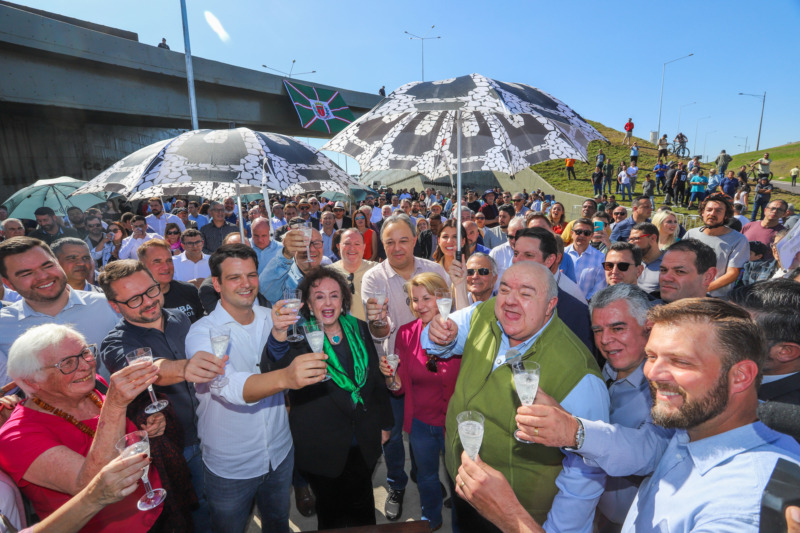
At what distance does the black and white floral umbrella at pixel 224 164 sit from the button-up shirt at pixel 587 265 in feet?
11.1

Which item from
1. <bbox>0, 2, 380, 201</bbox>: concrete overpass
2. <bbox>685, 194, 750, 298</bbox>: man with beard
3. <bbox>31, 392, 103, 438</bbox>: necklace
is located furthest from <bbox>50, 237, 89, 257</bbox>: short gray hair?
<bbox>0, 2, 380, 201</bbox>: concrete overpass

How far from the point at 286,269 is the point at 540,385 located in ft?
10.2

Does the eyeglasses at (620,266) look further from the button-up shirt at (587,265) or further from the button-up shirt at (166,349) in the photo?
the button-up shirt at (166,349)

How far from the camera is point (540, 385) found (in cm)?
203

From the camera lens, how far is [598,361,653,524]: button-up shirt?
2213mm

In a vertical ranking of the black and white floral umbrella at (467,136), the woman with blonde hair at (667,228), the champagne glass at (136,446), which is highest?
the black and white floral umbrella at (467,136)

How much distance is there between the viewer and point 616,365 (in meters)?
2.44

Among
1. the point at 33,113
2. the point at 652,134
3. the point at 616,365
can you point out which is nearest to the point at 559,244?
the point at 616,365

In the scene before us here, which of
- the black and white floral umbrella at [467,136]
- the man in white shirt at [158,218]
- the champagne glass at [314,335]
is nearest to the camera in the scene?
the champagne glass at [314,335]

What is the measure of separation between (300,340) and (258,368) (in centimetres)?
54

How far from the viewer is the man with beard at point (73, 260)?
3.94m

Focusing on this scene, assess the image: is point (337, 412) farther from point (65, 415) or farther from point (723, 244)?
point (723, 244)

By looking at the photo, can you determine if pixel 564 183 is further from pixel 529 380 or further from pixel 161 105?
pixel 529 380

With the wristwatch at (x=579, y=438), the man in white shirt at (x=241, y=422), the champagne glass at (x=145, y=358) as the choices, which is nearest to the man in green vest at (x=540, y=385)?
the wristwatch at (x=579, y=438)
